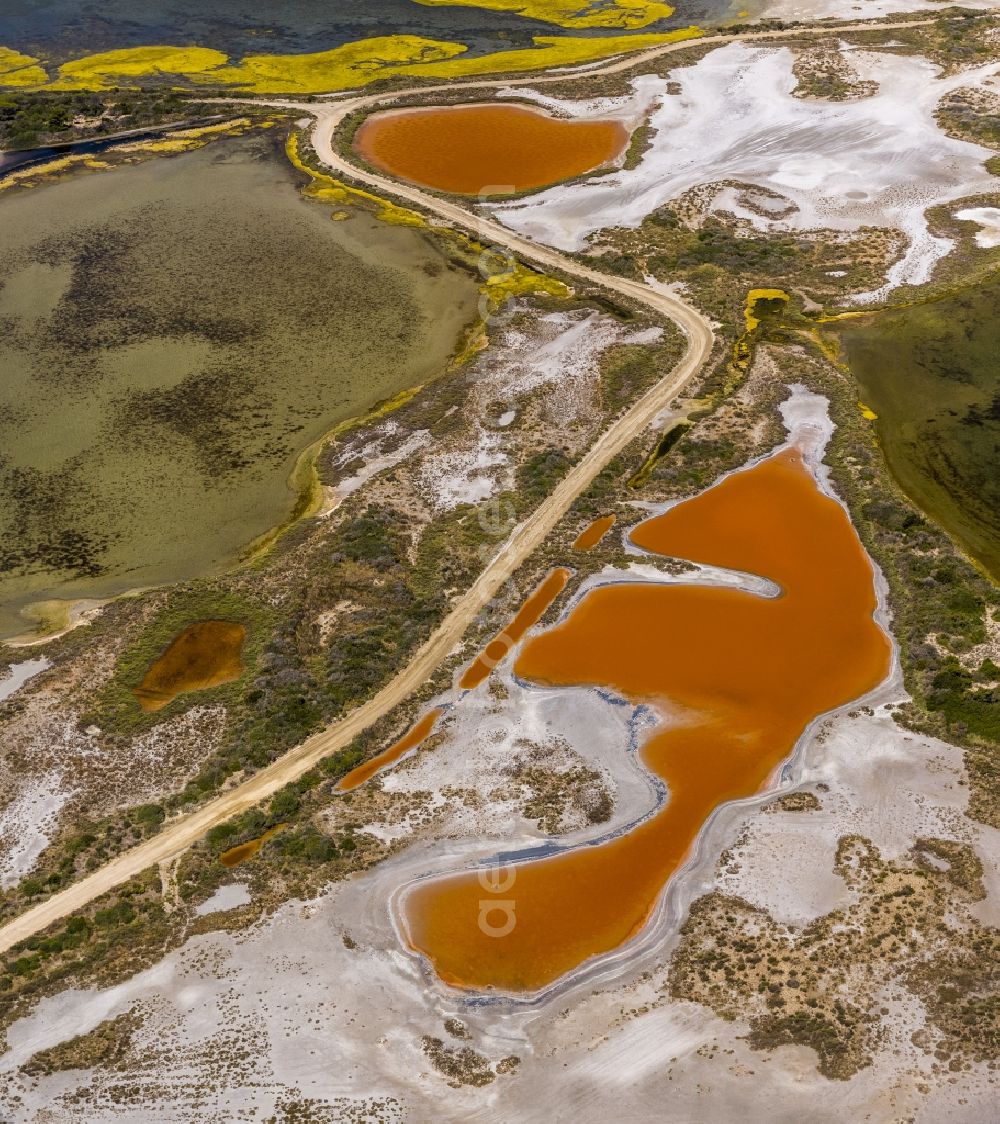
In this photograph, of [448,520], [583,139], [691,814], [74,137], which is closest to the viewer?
[691,814]

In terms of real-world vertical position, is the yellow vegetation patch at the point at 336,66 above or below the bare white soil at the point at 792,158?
above

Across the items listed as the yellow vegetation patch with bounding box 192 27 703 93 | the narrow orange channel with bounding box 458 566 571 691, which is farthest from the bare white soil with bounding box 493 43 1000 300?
the narrow orange channel with bounding box 458 566 571 691

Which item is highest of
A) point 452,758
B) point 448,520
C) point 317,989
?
point 448,520

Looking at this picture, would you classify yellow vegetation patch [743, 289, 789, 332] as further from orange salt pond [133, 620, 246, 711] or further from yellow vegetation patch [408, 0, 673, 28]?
yellow vegetation patch [408, 0, 673, 28]

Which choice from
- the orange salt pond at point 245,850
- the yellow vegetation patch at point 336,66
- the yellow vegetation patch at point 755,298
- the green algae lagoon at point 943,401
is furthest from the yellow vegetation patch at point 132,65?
the orange salt pond at point 245,850

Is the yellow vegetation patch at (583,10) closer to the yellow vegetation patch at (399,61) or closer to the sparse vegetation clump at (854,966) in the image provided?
the yellow vegetation patch at (399,61)

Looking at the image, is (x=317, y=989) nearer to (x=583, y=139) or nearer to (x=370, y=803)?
(x=370, y=803)

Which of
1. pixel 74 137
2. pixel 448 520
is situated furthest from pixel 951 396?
pixel 74 137
